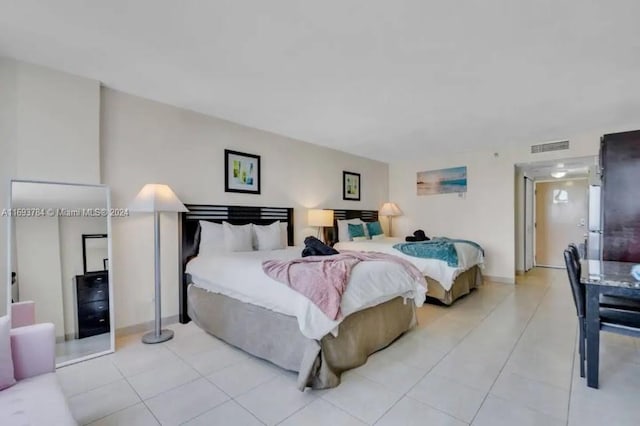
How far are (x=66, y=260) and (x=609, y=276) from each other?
4.32 m

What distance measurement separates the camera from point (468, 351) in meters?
2.68

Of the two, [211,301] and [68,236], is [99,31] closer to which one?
[68,236]

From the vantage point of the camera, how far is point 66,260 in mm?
2664

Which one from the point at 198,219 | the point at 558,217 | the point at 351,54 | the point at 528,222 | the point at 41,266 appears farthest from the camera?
the point at 558,217

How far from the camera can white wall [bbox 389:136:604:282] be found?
527 centimetres

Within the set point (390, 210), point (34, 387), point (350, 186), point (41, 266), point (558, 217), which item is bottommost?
point (34, 387)

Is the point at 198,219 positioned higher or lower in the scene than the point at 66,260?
higher

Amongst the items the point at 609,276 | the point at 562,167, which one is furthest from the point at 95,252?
the point at 562,167

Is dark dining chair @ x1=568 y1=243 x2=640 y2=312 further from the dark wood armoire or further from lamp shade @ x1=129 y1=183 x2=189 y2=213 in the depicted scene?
lamp shade @ x1=129 y1=183 x2=189 y2=213

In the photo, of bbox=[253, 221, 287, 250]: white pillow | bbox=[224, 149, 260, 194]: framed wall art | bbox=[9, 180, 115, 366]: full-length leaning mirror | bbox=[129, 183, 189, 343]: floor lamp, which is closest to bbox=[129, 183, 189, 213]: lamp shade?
bbox=[129, 183, 189, 343]: floor lamp

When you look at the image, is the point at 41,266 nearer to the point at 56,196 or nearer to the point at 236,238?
the point at 56,196

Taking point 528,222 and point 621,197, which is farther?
point 528,222

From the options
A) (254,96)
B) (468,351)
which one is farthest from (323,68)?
(468,351)

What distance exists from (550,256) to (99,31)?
8965mm
